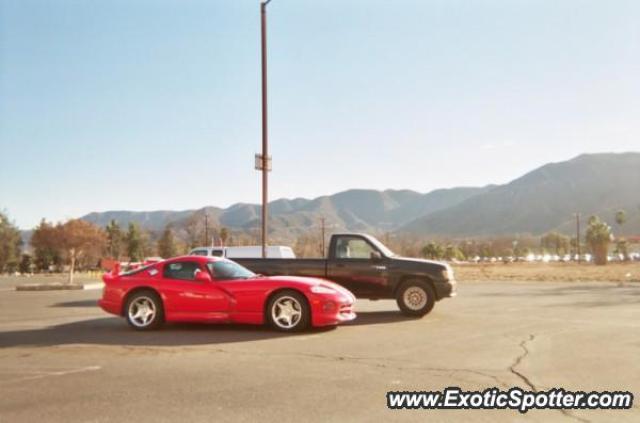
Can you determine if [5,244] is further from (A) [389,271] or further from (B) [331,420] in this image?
(B) [331,420]

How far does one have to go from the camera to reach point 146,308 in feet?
35.1

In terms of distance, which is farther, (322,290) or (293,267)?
(293,267)

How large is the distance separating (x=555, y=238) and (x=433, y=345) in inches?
4886

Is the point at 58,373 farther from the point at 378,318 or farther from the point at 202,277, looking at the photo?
the point at 378,318

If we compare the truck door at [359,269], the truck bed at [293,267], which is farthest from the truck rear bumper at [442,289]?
the truck bed at [293,267]

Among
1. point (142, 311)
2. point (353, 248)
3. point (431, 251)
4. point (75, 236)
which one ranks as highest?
point (75, 236)

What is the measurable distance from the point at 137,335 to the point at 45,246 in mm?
71675

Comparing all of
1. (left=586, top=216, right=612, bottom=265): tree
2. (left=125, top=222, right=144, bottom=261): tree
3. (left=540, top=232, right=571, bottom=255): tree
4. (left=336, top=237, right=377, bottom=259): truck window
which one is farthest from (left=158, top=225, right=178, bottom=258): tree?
(left=336, top=237, right=377, bottom=259): truck window

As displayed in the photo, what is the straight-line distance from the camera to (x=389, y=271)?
512 inches

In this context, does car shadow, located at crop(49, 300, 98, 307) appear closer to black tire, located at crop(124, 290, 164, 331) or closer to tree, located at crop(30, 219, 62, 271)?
black tire, located at crop(124, 290, 164, 331)

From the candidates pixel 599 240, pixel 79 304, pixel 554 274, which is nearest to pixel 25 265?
pixel 554 274

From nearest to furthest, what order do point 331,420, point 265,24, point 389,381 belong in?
point 331,420, point 389,381, point 265,24

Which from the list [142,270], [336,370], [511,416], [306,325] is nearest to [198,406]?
[336,370]

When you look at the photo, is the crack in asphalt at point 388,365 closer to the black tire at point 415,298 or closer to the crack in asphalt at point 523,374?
the crack in asphalt at point 523,374
